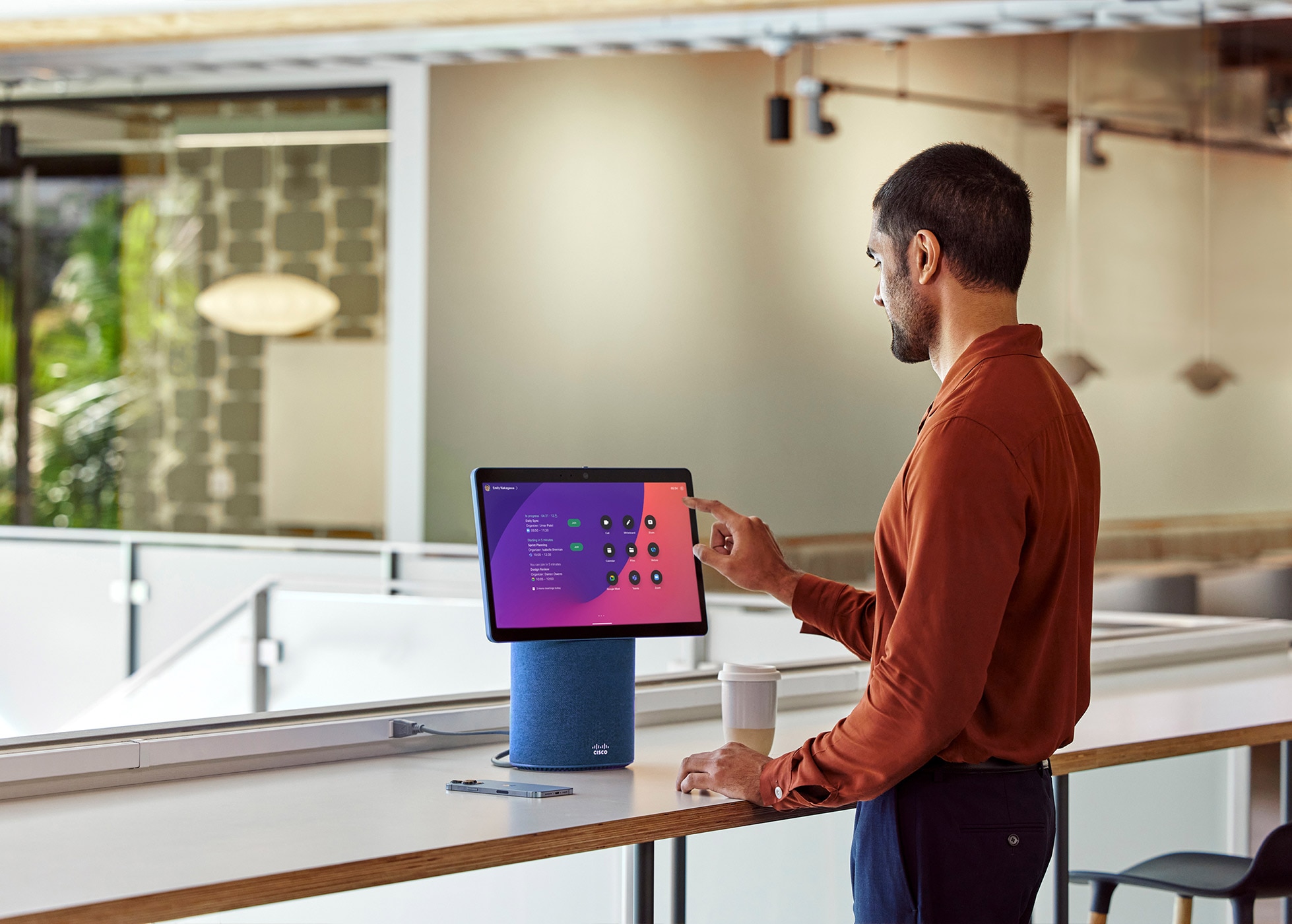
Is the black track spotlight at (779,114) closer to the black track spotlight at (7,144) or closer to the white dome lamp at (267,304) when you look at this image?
the white dome lamp at (267,304)

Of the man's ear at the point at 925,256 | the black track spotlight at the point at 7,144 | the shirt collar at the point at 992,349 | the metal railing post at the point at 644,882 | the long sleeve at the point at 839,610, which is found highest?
the black track spotlight at the point at 7,144

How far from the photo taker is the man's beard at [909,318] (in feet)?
5.35

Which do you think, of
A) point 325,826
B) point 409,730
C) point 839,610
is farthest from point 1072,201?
point 325,826

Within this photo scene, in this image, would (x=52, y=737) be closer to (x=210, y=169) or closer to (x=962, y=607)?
(x=962, y=607)

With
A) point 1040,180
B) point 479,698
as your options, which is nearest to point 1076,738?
point 479,698

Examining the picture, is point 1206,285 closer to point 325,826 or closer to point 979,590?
point 979,590

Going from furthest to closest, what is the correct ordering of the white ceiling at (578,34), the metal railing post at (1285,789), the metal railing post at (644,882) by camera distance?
the white ceiling at (578,34) < the metal railing post at (1285,789) < the metal railing post at (644,882)

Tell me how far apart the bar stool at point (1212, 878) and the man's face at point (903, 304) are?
1046 mm

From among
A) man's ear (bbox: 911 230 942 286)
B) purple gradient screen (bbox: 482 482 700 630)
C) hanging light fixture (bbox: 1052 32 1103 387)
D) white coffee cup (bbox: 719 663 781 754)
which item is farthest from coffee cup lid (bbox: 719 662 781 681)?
hanging light fixture (bbox: 1052 32 1103 387)

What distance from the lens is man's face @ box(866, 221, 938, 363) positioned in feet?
5.35

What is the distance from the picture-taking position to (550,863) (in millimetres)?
2396

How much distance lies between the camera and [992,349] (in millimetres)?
1578

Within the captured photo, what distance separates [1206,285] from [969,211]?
6265 mm

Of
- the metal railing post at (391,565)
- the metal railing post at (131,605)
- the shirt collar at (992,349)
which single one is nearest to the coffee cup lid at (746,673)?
the shirt collar at (992,349)
